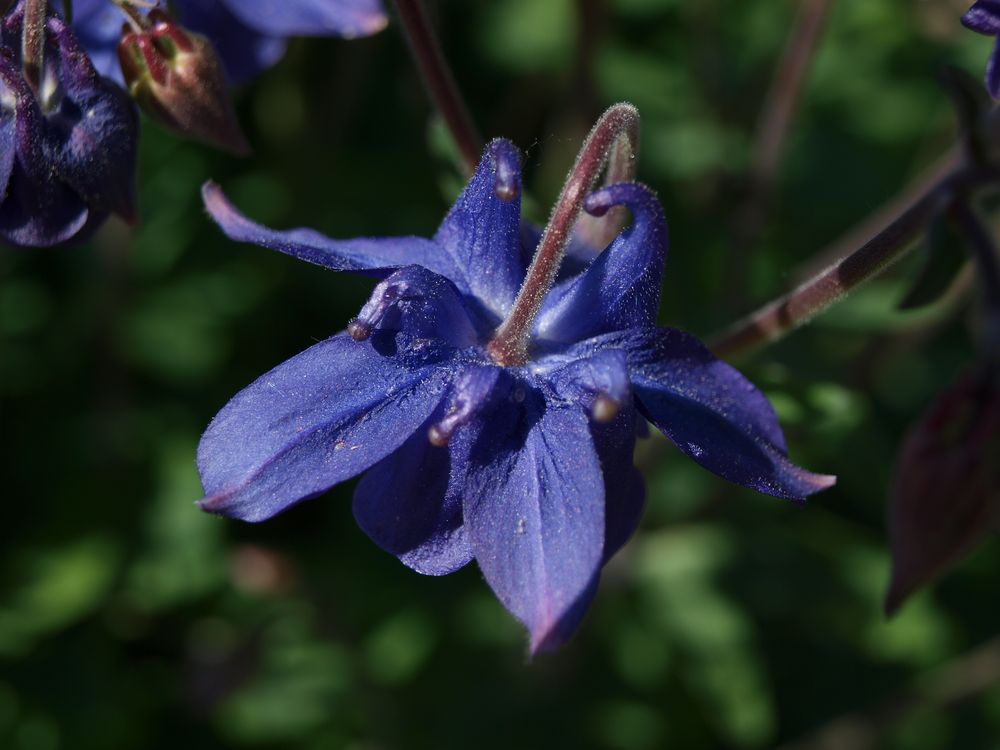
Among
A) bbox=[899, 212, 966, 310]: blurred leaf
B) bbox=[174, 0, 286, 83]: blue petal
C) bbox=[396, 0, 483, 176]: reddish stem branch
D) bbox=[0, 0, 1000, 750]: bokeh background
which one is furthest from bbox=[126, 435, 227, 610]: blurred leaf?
bbox=[899, 212, 966, 310]: blurred leaf

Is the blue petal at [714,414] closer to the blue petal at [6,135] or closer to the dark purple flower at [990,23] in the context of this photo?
the dark purple flower at [990,23]

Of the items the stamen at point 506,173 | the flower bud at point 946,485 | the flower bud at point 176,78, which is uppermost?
the flower bud at point 176,78

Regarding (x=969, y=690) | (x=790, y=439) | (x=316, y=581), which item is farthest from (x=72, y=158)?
(x=969, y=690)

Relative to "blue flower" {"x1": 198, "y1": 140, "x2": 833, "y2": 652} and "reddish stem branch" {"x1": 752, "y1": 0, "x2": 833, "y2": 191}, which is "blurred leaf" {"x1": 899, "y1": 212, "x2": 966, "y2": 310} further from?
"reddish stem branch" {"x1": 752, "y1": 0, "x2": 833, "y2": 191}

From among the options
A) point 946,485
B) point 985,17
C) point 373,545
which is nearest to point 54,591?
point 373,545

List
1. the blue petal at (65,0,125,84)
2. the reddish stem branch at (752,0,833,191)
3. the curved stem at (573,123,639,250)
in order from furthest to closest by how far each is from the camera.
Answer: the reddish stem branch at (752,0,833,191) → the blue petal at (65,0,125,84) → the curved stem at (573,123,639,250)

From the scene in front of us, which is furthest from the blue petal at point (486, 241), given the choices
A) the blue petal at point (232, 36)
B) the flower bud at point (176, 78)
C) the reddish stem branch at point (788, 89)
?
the reddish stem branch at point (788, 89)
